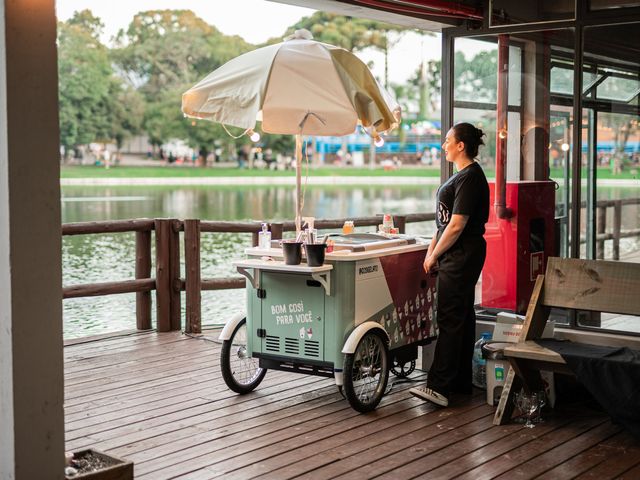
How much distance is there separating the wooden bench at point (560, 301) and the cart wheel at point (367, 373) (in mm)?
752

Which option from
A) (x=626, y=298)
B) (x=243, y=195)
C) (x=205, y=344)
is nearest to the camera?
(x=626, y=298)

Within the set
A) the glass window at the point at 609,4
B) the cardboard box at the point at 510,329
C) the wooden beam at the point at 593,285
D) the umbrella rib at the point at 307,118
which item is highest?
the glass window at the point at 609,4

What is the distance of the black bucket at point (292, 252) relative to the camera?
16.7 feet

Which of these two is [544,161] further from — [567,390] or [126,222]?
[126,222]

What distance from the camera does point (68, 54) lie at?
113 feet

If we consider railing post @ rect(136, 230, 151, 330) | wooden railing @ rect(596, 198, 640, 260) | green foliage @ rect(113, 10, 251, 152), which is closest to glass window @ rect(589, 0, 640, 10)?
wooden railing @ rect(596, 198, 640, 260)

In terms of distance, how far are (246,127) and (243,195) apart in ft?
115

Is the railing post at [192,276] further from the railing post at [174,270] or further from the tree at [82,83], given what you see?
the tree at [82,83]

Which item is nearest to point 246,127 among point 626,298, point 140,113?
point 626,298

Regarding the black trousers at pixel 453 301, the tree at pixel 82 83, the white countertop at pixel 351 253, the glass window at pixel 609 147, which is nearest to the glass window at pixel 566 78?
the glass window at pixel 609 147

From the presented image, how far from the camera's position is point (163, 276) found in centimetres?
759

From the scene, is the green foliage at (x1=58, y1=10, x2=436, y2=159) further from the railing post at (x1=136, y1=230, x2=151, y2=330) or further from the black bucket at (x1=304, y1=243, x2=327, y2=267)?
the black bucket at (x1=304, y1=243, x2=327, y2=267)

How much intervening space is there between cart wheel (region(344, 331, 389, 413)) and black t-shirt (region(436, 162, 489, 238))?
0.84 metres

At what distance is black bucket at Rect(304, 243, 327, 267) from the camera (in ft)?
Answer: 16.3
